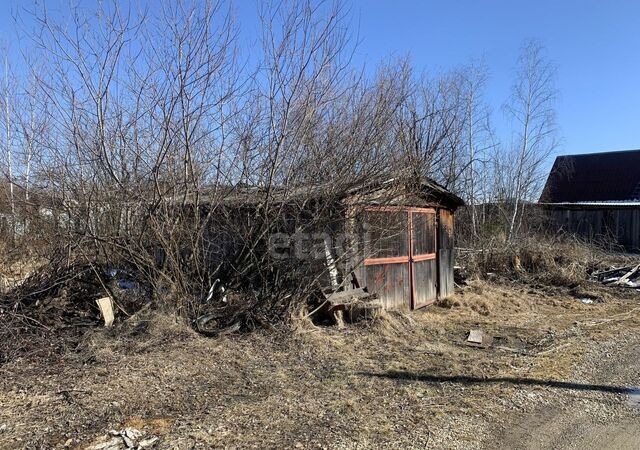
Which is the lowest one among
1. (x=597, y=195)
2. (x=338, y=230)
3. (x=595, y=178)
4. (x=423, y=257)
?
(x=423, y=257)

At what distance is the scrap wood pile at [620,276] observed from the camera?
583 inches

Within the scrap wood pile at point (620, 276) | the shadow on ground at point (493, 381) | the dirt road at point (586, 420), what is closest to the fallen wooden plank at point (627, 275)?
the scrap wood pile at point (620, 276)

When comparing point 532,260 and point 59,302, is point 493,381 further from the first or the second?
point 532,260

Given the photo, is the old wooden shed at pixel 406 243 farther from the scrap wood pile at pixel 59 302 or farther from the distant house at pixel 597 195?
the distant house at pixel 597 195

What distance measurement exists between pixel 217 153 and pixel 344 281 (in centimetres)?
305

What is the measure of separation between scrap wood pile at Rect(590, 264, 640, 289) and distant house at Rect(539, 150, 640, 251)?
6.39m

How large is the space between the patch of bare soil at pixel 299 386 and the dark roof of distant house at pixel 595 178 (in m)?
28.2

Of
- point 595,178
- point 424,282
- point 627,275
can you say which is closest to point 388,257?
point 424,282

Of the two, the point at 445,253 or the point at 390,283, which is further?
the point at 445,253

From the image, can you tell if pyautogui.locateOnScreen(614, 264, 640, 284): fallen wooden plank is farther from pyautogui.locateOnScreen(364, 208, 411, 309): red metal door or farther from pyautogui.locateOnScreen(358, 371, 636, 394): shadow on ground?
pyautogui.locateOnScreen(358, 371, 636, 394): shadow on ground

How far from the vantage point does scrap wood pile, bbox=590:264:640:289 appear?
14.8 meters

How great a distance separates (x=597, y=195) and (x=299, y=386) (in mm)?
33618

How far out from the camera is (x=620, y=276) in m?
15.6

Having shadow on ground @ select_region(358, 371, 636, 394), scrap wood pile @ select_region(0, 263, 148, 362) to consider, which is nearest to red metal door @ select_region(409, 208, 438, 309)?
shadow on ground @ select_region(358, 371, 636, 394)
